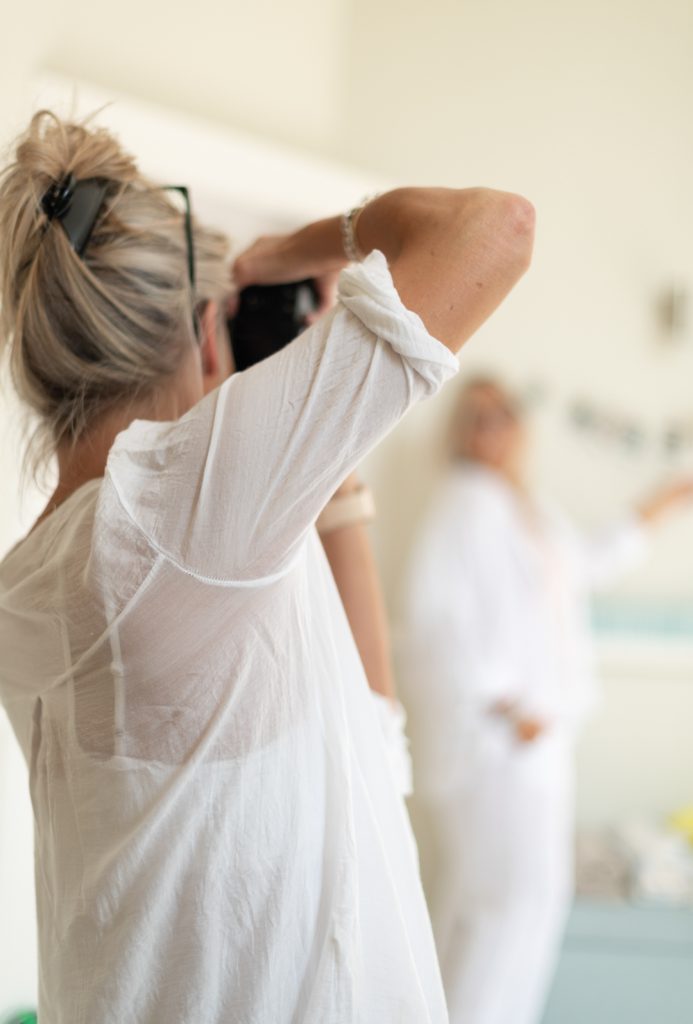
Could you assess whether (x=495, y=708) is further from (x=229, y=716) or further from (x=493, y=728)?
(x=229, y=716)

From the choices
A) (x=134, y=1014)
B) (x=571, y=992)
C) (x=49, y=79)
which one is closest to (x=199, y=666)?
(x=134, y=1014)

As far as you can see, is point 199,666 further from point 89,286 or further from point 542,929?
point 542,929

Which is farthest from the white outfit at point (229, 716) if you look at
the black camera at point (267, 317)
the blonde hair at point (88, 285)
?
the black camera at point (267, 317)

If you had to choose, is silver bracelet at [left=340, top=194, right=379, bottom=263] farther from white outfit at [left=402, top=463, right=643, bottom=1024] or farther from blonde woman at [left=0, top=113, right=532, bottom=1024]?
white outfit at [left=402, top=463, right=643, bottom=1024]

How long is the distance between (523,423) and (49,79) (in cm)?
178

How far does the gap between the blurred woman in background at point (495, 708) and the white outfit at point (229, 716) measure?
1889 millimetres

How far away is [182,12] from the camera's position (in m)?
1.84

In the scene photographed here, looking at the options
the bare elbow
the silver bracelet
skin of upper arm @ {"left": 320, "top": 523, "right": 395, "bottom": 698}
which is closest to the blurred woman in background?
skin of upper arm @ {"left": 320, "top": 523, "right": 395, "bottom": 698}

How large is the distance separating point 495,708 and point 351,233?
200 cm

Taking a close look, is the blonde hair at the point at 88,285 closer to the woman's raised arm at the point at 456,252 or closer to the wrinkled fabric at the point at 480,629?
the woman's raised arm at the point at 456,252

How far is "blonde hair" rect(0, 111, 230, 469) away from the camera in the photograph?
2.72 ft

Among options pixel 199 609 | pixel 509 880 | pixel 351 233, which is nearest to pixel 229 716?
pixel 199 609

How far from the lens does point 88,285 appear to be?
0.82 metres

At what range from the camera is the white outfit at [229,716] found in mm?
702
